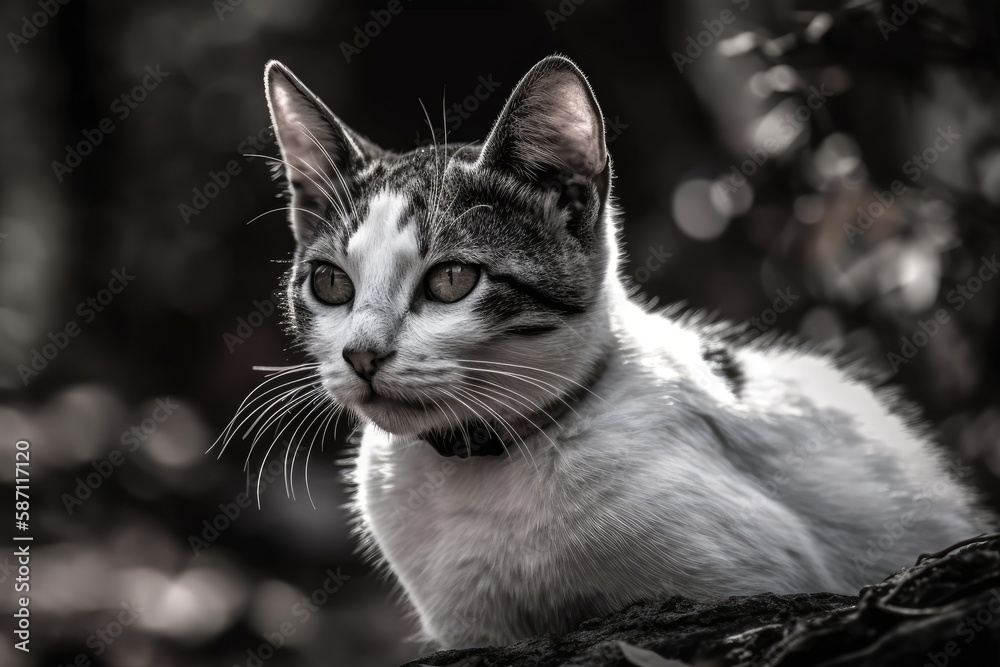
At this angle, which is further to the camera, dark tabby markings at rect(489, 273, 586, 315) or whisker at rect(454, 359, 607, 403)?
dark tabby markings at rect(489, 273, 586, 315)

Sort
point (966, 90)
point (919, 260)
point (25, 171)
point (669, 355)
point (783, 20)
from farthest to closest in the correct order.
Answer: point (25, 171) → point (783, 20) → point (919, 260) → point (966, 90) → point (669, 355)

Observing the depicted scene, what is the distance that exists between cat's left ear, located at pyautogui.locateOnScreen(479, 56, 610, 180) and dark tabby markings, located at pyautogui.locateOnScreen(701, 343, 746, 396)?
2.08ft

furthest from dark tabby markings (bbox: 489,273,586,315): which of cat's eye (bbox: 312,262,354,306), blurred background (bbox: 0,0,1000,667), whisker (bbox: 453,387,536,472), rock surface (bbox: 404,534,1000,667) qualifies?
blurred background (bbox: 0,0,1000,667)

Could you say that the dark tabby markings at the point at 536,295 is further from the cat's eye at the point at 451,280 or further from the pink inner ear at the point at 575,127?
the pink inner ear at the point at 575,127

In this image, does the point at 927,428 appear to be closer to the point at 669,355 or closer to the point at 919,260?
the point at 919,260

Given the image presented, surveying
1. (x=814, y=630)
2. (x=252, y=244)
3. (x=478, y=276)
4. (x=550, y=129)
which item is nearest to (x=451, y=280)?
(x=478, y=276)

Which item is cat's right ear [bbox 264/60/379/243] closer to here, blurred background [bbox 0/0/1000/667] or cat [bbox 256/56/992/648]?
cat [bbox 256/56/992/648]

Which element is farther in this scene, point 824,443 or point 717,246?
point 717,246

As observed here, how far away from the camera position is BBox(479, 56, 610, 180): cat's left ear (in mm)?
1926

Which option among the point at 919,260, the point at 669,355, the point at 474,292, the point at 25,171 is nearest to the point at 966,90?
the point at 919,260

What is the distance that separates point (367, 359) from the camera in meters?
1.75

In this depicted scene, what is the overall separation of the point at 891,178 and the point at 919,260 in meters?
0.28

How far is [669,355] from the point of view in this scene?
2.16m

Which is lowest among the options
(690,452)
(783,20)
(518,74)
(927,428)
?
(927,428)
